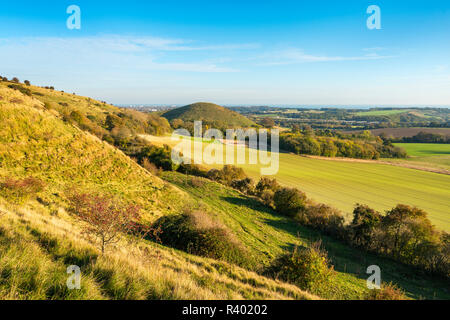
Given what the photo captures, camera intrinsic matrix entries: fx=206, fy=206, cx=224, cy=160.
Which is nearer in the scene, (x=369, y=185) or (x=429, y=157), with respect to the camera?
(x=369, y=185)

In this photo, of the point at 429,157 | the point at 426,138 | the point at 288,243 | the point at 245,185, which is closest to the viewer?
the point at 288,243

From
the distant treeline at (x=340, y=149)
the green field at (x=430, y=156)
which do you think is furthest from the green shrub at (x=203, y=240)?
the green field at (x=430, y=156)

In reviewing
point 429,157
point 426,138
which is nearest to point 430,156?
point 429,157

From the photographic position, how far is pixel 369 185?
46469mm

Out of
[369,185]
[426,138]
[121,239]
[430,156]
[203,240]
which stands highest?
[426,138]

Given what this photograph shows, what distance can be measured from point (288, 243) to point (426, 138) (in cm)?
12750

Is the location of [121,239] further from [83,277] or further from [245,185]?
[245,185]

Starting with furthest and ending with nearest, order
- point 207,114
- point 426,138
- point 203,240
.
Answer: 1. point 207,114
2. point 426,138
3. point 203,240

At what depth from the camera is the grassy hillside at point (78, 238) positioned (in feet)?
13.9

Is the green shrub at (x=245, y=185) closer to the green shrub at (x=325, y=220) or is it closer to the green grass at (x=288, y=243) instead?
the green grass at (x=288, y=243)

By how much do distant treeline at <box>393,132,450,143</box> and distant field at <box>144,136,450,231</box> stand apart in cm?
5774

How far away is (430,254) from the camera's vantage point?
1623 cm

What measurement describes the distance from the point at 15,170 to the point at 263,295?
20581mm
